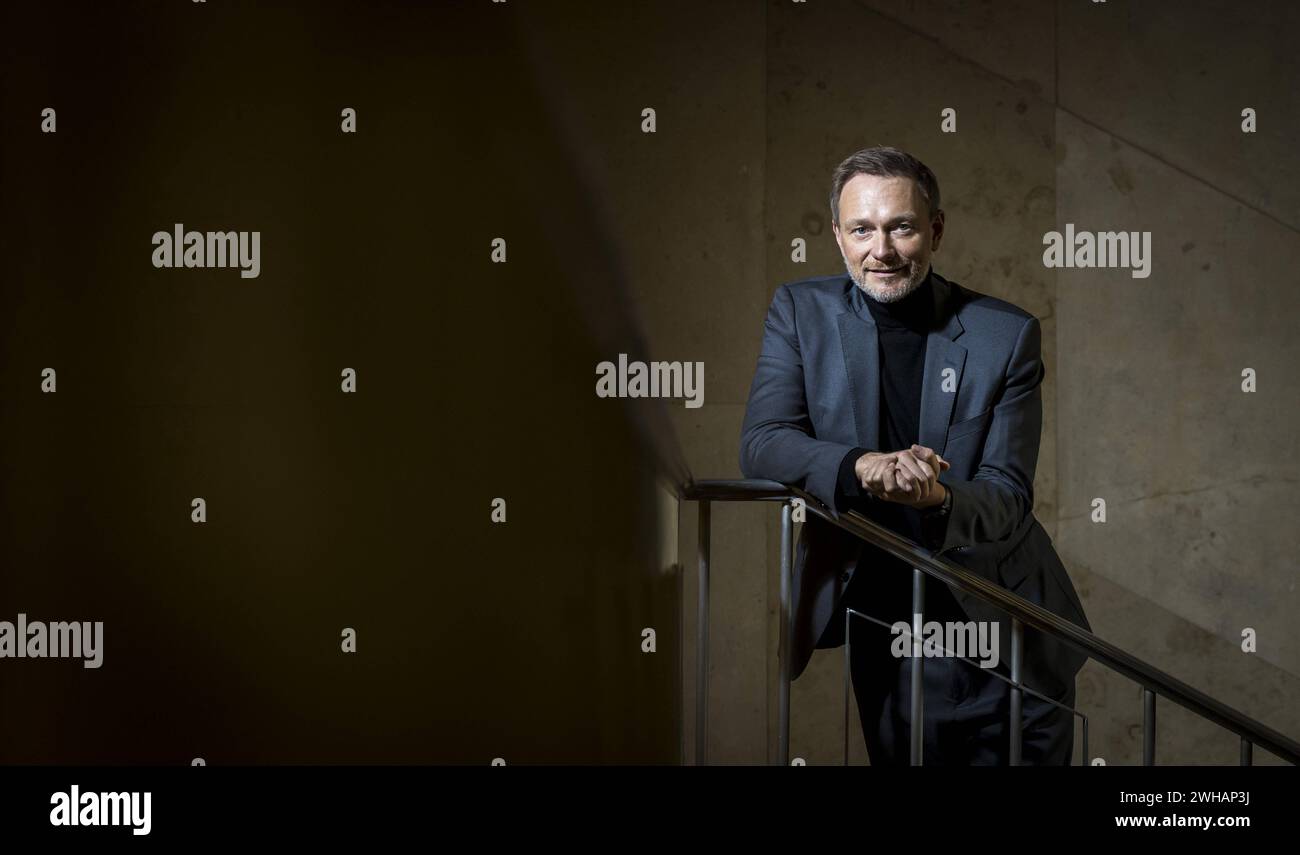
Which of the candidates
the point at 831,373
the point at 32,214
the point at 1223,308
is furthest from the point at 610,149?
the point at 1223,308

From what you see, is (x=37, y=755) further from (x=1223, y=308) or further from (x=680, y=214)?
(x=1223, y=308)

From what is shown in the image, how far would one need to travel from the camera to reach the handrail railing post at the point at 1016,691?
2.09 m

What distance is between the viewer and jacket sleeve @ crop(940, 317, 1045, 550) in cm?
212

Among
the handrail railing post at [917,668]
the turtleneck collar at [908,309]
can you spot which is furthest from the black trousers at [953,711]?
the turtleneck collar at [908,309]

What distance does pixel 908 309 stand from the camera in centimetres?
232

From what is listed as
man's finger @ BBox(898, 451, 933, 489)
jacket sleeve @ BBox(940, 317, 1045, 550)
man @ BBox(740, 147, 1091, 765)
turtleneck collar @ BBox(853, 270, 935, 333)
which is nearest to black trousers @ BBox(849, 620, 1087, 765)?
man @ BBox(740, 147, 1091, 765)

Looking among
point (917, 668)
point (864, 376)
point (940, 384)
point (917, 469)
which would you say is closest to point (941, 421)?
point (940, 384)

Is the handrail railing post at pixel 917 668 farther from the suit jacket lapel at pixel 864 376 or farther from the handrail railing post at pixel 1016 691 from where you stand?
the suit jacket lapel at pixel 864 376

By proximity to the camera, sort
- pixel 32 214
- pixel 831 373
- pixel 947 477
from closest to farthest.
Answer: pixel 947 477 < pixel 831 373 < pixel 32 214

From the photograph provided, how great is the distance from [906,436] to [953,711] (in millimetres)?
606

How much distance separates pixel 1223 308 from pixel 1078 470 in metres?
0.67

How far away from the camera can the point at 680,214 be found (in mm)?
3262

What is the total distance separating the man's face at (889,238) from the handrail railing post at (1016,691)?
77 cm

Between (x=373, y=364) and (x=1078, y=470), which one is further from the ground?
(x=373, y=364)
